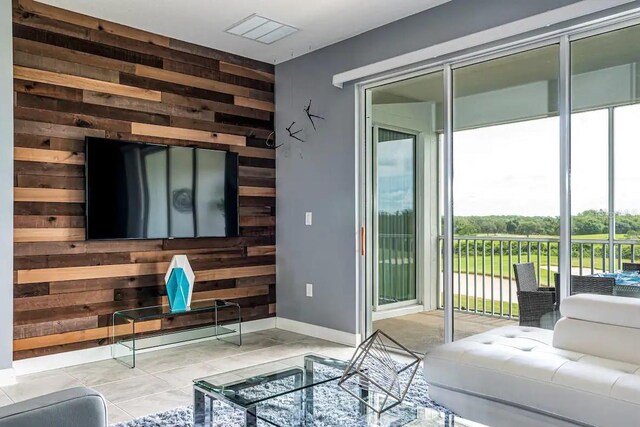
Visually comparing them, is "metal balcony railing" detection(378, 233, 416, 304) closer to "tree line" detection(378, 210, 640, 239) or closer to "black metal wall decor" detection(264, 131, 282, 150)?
"tree line" detection(378, 210, 640, 239)

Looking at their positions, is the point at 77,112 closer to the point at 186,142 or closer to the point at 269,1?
the point at 186,142

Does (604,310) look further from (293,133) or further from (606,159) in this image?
(293,133)

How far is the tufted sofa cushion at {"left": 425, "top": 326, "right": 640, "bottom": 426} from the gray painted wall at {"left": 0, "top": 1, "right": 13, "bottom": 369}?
2.72m

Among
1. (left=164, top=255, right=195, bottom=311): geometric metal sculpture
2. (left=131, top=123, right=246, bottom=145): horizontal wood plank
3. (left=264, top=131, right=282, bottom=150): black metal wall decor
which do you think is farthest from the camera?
(left=264, top=131, right=282, bottom=150): black metal wall decor

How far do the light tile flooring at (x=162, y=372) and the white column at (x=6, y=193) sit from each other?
0.25 metres

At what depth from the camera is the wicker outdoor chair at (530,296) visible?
10.7ft

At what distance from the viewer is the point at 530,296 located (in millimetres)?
3336

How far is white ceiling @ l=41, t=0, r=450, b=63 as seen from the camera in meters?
3.71

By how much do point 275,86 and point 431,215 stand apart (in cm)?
220

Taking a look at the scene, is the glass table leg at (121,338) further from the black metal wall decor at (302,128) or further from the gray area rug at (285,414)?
the black metal wall decor at (302,128)

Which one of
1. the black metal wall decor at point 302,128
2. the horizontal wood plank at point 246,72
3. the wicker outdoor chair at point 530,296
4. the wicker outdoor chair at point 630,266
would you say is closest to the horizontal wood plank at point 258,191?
the black metal wall decor at point 302,128

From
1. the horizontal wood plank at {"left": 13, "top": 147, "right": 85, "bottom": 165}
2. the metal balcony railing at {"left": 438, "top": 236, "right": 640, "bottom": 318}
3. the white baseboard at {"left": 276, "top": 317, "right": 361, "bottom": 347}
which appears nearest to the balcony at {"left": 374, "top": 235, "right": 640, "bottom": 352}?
the metal balcony railing at {"left": 438, "top": 236, "right": 640, "bottom": 318}

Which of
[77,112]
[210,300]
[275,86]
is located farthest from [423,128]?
[77,112]

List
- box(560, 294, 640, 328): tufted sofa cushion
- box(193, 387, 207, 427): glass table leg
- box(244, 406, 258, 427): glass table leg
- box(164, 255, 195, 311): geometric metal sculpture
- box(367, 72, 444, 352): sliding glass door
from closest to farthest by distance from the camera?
1. box(244, 406, 258, 427): glass table leg
2. box(193, 387, 207, 427): glass table leg
3. box(560, 294, 640, 328): tufted sofa cushion
4. box(367, 72, 444, 352): sliding glass door
5. box(164, 255, 195, 311): geometric metal sculpture
